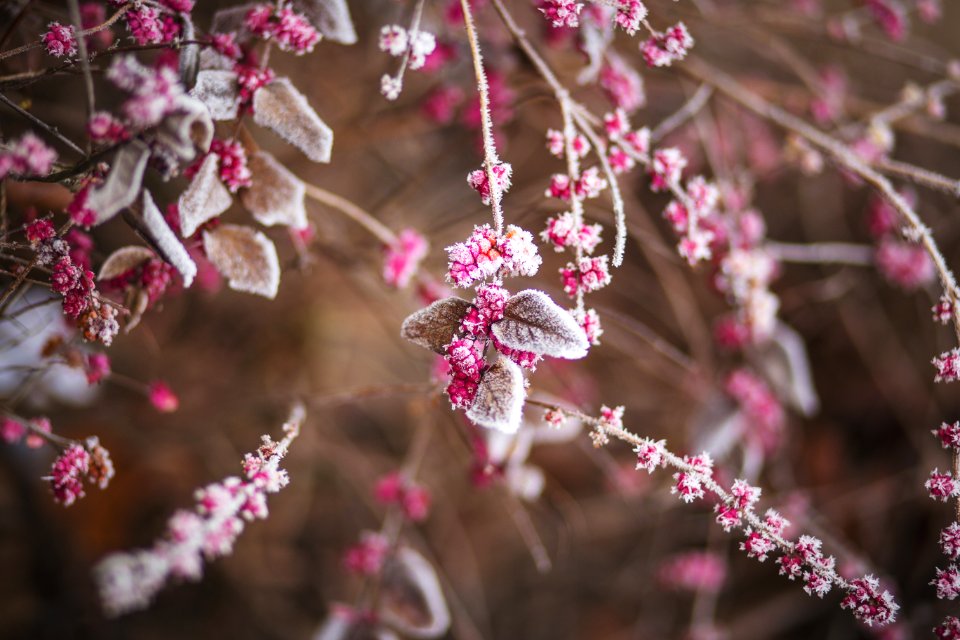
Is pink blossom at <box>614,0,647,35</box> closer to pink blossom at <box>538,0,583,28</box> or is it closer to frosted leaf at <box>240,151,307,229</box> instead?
pink blossom at <box>538,0,583,28</box>

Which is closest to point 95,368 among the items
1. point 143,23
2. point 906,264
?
point 143,23

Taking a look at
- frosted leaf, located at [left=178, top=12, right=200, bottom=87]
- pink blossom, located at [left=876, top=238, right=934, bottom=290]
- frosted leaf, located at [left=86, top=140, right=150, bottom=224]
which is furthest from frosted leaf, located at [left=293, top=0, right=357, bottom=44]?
pink blossom, located at [left=876, top=238, right=934, bottom=290]

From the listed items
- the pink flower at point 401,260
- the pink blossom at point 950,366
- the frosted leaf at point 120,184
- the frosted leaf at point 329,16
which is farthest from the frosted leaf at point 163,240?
the pink blossom at point 950,366

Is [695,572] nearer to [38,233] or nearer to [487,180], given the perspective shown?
[487,180]

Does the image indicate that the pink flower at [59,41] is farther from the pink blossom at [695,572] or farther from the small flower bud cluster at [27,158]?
the pink blossom at [695,572]

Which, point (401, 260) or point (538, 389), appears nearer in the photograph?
point (401, 260)

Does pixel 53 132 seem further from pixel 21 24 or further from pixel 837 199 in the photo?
pixel 837 199
